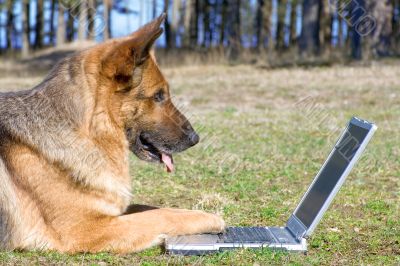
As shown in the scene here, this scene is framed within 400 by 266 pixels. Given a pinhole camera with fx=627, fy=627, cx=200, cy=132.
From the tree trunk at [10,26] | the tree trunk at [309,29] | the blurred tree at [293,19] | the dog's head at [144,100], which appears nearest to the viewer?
the dog's head at [144,100]

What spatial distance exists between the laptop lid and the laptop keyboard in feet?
0.77

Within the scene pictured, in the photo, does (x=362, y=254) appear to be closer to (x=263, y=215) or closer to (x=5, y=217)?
(x=263, y=215)

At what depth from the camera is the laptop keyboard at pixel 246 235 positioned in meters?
4.89

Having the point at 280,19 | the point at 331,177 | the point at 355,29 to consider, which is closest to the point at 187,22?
the point at 280,19

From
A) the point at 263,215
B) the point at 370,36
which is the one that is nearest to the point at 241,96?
the point at 370,36

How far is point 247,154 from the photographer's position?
31.6 ft

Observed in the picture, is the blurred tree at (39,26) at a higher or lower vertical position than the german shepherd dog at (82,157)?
lower

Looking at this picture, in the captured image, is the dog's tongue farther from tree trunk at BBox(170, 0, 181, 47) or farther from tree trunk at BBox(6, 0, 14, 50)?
tree trunk at BBox(6, 0, 14, 50)

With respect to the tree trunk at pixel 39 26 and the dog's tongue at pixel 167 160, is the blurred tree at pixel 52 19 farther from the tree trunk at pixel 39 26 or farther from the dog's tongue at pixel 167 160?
the dog's tongue at pixel 167 160

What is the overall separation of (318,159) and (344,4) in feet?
47.3

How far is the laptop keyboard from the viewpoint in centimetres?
489

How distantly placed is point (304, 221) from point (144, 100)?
161 cm

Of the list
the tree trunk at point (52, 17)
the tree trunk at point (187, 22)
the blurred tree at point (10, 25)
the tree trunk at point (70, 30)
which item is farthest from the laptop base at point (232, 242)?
the tree trunk at point (70, 30)

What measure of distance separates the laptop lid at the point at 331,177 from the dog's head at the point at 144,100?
1.08 m
